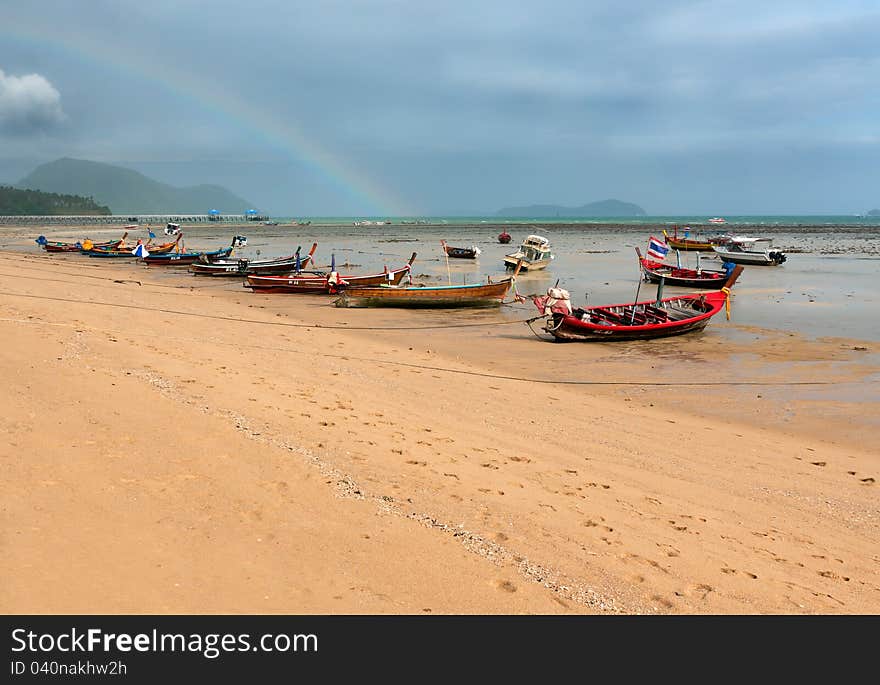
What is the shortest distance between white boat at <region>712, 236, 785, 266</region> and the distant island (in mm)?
180759

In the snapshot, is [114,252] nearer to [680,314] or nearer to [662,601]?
[680,314]

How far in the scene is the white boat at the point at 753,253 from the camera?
4625cm

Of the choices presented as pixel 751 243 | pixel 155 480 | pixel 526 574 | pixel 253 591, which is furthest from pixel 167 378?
pixel 751 243

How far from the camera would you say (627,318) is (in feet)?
68.1

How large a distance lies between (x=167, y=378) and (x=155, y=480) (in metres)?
3.43

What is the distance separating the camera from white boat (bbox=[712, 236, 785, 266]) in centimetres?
4625

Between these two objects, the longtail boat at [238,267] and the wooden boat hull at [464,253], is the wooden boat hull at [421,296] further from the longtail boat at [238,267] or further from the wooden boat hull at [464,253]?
the wooden boat hull at [464,253]

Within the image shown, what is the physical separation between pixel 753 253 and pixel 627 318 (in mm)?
32233

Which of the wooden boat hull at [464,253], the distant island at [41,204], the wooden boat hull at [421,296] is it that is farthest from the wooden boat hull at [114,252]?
the distant island at [41,204]

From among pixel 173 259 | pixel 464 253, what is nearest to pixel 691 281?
pixel 464 253

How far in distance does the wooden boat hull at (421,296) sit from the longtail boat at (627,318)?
18.2 feet

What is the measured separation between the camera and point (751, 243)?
47.9 metres

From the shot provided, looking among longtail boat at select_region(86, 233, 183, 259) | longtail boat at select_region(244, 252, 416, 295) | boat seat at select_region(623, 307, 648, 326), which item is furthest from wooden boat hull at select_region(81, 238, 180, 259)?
boat seat at select_region(623, 307, 648, 326)

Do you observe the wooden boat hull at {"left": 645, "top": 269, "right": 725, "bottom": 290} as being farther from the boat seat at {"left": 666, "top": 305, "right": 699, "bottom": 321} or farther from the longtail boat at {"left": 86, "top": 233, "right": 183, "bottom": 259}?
the longtail boat at {"left": 86, "top": 233, "right": 183, "bottom": 259}
